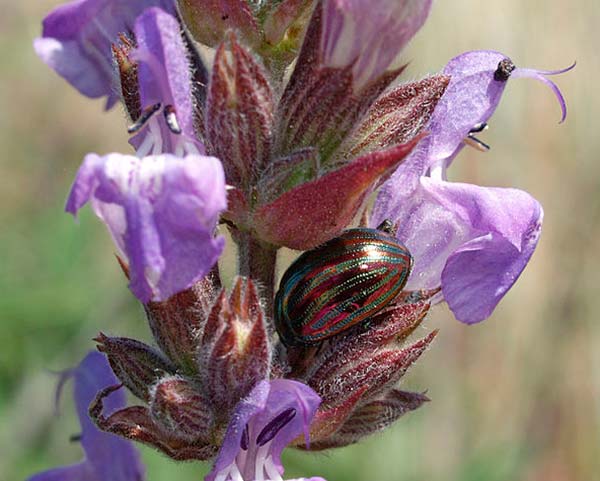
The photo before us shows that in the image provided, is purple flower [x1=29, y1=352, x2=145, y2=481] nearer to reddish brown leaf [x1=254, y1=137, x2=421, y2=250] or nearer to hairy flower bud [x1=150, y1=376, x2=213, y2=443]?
hairy flower bud [x1=150, y1=376, x2=213, y2=443]

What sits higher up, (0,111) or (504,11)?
(504,11)

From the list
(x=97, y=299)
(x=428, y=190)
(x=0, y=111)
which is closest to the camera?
(x=428, y=190)

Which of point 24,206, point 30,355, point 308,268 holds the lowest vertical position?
point 24,206

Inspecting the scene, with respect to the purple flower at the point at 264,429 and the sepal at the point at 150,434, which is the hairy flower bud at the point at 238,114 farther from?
the sepal at the point at 150,434

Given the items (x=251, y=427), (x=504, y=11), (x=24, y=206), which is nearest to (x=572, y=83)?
(x=504, y=11)

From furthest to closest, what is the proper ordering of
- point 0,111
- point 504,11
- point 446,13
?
point 0,111 → point 446,13 → point 504,11

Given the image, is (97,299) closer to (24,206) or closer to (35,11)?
(24,206)

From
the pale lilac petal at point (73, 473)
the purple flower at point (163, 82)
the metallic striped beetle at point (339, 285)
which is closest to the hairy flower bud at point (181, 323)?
the metallic striped beetle at point (339, 285)
